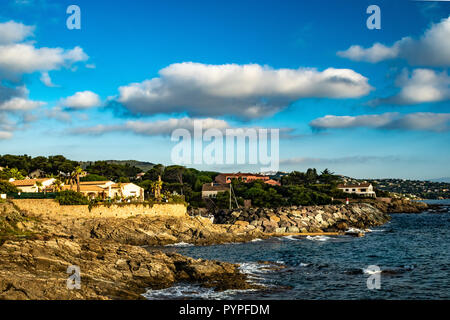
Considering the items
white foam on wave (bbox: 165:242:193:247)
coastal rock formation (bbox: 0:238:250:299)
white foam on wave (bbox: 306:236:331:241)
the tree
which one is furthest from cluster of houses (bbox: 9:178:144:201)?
the tree

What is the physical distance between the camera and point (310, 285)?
21328mm

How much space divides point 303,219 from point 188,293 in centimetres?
4268

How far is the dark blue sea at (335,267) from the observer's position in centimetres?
1920

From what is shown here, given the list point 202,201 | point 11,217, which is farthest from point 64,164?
point 11,217

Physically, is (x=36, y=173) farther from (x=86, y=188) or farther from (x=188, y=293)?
(x=188, y=293)

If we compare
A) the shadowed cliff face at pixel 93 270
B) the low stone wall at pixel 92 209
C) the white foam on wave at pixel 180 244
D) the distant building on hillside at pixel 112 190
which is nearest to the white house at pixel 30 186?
the distant building on hillside at pixel 112 190

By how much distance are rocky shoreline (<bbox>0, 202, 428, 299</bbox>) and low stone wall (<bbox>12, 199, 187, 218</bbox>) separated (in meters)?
0.87

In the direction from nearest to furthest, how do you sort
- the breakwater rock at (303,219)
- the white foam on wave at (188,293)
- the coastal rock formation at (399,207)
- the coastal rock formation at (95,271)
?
1. the coastal rock formation at (95,271)
2. the white foam on wave at (188,293)
3. the breakwater rock at (303,219)
4. the coastal rock formation at (399,207)

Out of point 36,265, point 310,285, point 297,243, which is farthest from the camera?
point 297,243

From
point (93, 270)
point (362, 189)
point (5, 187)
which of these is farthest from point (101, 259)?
point (362, 189)

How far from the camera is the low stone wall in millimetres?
41906

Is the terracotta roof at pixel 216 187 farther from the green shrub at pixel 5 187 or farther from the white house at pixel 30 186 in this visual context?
the green shrub at pixel 5 187
